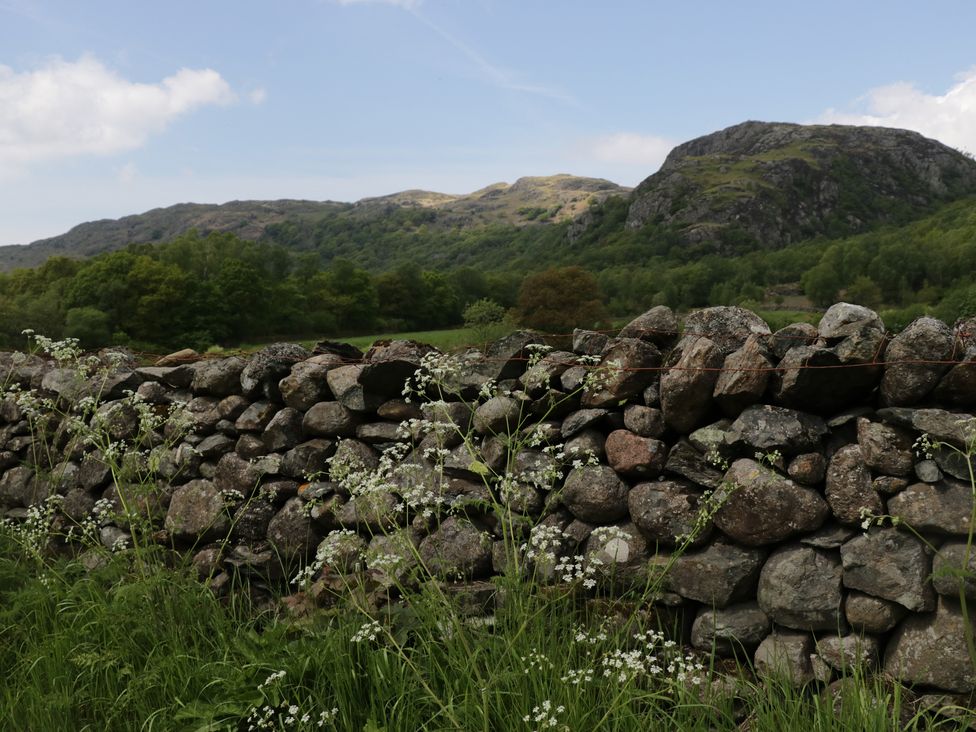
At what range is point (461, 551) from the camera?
430 cm

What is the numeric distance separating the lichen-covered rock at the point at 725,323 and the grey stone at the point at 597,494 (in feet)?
3.74

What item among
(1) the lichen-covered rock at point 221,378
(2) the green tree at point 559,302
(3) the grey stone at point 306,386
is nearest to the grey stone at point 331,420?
(3) the grey stone at point 306,386

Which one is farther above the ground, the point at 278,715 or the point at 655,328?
the point at 655,328

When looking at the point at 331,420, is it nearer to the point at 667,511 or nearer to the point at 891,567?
the point at 667,511

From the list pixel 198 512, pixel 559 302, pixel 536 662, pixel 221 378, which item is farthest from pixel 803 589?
pixel 559 302

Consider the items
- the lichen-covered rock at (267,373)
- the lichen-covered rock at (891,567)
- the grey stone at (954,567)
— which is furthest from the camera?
the lichen-covered rock at (267,373)

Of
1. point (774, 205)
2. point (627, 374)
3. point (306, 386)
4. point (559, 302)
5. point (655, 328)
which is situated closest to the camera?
point (627, 374)

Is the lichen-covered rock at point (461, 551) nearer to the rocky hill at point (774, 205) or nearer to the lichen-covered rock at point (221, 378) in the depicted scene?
the lichen-covered rock at point (221, 378)

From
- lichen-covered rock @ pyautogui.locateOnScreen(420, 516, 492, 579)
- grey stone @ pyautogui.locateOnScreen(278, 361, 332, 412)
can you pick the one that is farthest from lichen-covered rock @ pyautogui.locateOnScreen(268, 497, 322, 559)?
lichen-covered rock @ pyautogui.locateOnScreen(420, 516, 492, 579)

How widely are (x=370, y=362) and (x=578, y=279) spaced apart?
77999mm

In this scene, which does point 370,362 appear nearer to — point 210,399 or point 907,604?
point 210,399

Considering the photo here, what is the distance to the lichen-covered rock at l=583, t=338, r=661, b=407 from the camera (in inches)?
164

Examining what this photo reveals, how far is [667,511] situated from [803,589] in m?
Result: 0.79

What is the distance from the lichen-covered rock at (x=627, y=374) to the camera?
416 centimetres
